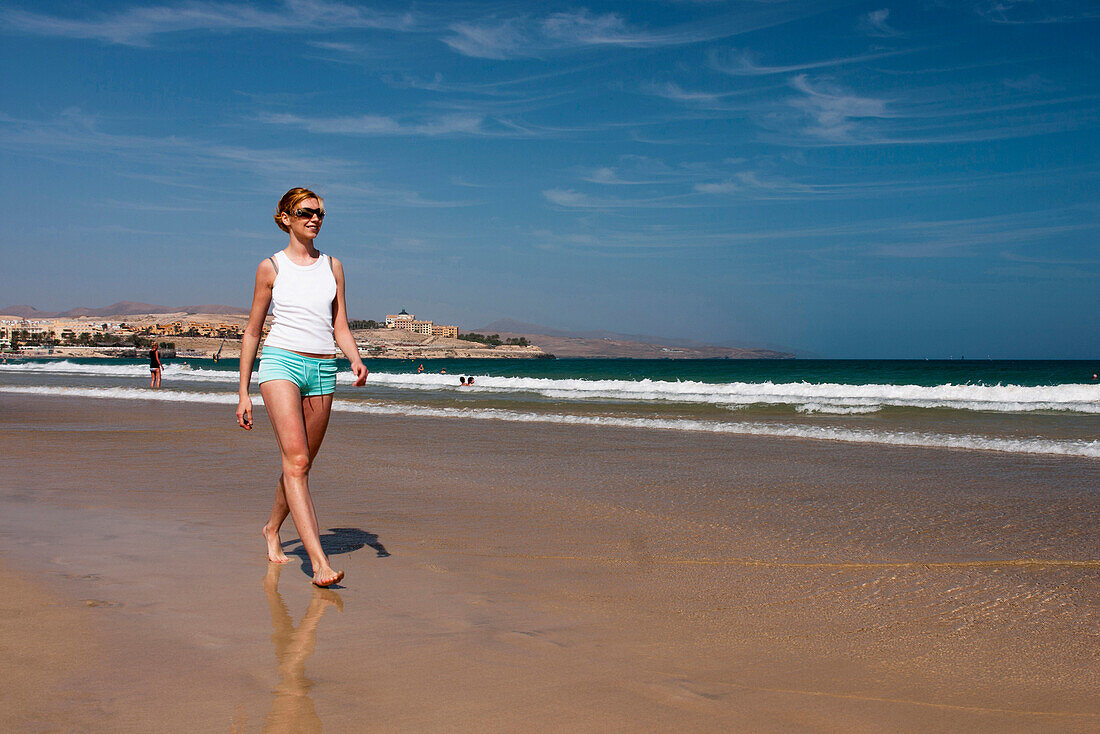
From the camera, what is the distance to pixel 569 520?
616 cm

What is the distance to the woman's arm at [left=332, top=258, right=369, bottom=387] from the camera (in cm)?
433

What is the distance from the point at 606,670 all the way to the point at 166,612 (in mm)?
1997

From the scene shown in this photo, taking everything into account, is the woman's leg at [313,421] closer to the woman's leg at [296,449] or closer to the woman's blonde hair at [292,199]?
the woman's leg at [296,449]

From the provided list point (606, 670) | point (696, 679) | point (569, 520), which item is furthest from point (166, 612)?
point (569, 520)

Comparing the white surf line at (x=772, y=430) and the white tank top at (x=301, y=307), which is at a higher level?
the white tank top at (x=301, y=307)

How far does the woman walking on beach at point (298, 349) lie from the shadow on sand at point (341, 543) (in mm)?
620

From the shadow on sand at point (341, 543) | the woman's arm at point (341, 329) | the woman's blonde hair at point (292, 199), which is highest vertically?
the woman's blonde hair at point (292, 199)

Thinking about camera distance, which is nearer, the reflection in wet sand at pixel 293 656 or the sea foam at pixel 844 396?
the reflection in wet sand at pixel 293 656

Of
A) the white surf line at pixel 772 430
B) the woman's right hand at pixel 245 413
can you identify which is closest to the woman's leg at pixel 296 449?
the woman's right hand at pixel 245 413

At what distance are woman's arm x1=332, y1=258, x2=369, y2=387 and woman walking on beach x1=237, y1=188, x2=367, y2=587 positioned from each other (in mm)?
16

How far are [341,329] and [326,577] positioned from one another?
1.35 meters

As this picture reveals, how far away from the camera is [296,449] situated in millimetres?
4195

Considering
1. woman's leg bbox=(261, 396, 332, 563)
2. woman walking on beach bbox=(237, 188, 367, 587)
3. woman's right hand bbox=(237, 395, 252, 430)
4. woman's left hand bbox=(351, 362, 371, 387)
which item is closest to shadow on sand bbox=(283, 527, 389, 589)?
woman's leg bbox=(261, 396, 332, 563)

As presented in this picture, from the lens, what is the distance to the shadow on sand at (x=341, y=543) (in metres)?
4.93
